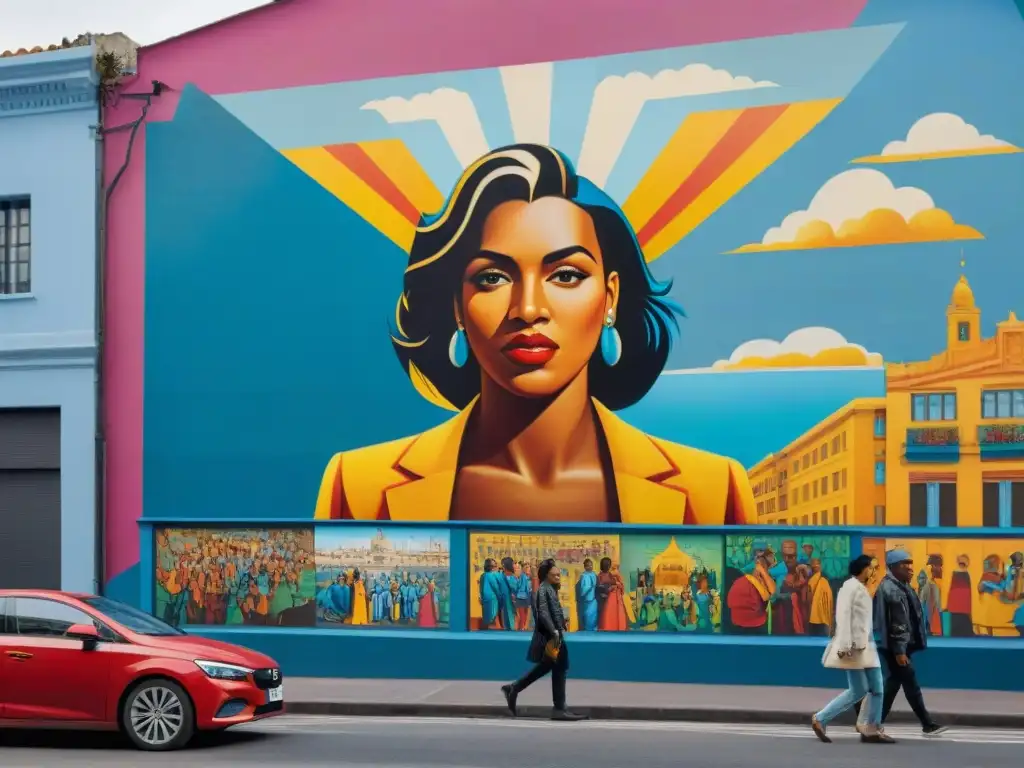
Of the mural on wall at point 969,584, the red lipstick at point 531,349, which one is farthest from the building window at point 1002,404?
the red lipstick at point 531,349

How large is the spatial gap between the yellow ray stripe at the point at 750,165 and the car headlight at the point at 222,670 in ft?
24.3

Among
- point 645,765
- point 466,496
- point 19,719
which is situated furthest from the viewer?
point 466,496

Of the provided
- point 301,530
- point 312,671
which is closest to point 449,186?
point 301,530

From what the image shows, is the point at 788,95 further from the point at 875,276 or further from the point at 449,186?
the point at 449,186

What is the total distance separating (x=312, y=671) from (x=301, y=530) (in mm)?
1770

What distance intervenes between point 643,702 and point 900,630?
3.10 metres

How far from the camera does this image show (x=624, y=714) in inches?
552

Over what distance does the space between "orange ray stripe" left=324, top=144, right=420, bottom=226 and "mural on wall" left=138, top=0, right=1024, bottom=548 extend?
0.03 metres

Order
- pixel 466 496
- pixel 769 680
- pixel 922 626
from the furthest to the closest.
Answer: pixel 466 496 < pixel 769 680 < pixel 922 626

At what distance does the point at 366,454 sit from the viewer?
57.3ft

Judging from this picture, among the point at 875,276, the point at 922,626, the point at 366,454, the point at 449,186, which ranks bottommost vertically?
the point at 922,626

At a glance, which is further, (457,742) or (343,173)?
(343,173)

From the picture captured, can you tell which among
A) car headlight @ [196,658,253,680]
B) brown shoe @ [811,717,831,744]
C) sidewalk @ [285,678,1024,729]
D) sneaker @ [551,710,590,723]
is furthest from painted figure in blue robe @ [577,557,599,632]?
car headlight @ [196,658,253,680]

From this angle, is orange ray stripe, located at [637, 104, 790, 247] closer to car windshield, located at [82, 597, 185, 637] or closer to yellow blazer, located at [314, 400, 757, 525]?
yellow blazer, located at [314, 400, 757, 525]
